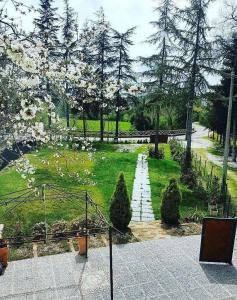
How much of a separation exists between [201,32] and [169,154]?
1320 cm

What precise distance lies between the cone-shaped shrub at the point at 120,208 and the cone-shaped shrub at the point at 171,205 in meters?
1.78

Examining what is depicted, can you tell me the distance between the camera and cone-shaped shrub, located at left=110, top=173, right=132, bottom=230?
14297 mm

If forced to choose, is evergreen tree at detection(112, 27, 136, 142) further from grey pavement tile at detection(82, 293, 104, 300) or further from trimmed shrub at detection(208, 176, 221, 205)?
grey pavement tile at detection(82, 293, 104, 300)

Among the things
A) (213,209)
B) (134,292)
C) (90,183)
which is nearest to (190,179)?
(213,209)

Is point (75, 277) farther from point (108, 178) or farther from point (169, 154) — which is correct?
point (169, 154)

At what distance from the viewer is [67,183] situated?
2175 cm

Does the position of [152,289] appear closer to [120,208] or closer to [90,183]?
[120,208]

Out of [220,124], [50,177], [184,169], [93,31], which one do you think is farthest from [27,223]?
[220,124]

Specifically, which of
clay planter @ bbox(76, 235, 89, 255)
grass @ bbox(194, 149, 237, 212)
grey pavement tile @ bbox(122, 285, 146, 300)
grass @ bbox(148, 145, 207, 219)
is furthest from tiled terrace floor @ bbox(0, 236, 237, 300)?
grass @ bbox(194, 149, 237, 212)

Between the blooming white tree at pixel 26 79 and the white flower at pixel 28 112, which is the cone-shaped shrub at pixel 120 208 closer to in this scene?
the blooming white tree at pixel 26 79

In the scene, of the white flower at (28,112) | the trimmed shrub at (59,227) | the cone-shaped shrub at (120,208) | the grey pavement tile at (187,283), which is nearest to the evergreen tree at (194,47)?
the cone-shaped shrub at (120,208)

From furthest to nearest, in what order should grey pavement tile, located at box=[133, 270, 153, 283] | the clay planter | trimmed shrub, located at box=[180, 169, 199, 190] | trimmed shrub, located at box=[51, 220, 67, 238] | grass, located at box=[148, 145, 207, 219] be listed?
trimmed shrub, located at box=[180, 169, 199, 190] → grass, located at box=[148, 145, 207, 219] → trimmed shrub, located at box=[51, 220, 67, 238] → the clay planter → grey pavement tile, located at box=[133, 270, 153, 283]

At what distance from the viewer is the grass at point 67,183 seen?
52.2ft

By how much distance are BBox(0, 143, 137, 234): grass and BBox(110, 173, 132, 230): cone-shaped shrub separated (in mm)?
1906
